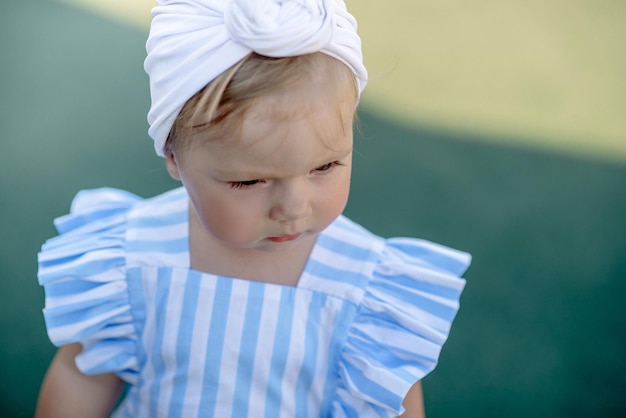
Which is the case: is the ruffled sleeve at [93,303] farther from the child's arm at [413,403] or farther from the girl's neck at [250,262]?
the child's arm at [413,403]

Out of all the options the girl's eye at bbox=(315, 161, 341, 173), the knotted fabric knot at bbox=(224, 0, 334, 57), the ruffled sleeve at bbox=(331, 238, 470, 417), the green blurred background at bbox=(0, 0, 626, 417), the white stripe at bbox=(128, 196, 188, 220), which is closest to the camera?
the knotted fabric knot at bbox=(224, 0, 334, 57)

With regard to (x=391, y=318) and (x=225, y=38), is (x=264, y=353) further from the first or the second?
(x=225, y=38)

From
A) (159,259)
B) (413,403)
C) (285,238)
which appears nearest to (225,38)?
(285,238)

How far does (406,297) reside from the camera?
108cm

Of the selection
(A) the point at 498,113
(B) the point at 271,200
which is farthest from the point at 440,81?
(B) the point at 271,200

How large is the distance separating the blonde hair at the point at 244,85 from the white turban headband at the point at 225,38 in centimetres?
1

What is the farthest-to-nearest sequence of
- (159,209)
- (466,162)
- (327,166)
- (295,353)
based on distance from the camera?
(466,162), (159,209), (295,353), (327,166)

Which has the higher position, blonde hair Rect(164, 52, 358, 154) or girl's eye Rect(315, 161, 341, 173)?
blonde hair Rect(164, 52, 358, 154)

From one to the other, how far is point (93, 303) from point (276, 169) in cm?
39

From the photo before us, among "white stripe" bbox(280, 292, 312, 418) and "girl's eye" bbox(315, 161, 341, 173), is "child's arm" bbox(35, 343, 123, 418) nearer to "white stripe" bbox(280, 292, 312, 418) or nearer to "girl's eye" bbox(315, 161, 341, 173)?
"white stripe" bbox(280, 292, 312, 418)

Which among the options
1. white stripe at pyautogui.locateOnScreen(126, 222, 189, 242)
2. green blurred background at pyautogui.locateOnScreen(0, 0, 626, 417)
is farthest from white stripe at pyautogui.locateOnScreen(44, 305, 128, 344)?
green blurred background at pyautogui.locateOnScreen(0, 0, 626, 417)

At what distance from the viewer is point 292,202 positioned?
2.93 feet

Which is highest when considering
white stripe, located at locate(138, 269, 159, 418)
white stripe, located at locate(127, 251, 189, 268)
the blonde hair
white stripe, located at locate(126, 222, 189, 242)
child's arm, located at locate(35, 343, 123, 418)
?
the blonde hair

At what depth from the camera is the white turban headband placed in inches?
31.6
